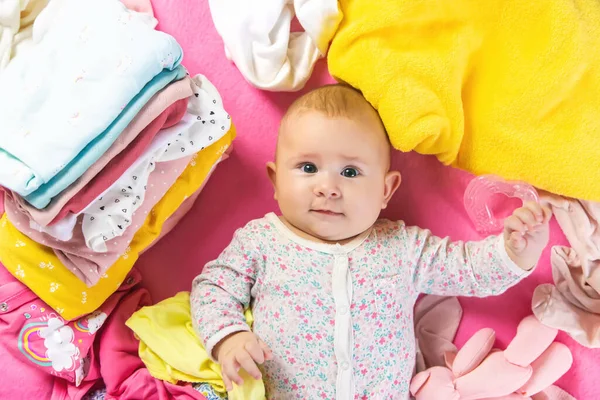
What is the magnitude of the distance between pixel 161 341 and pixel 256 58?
0.60 metres

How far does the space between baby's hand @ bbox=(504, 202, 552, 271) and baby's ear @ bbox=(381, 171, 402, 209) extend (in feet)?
0.75

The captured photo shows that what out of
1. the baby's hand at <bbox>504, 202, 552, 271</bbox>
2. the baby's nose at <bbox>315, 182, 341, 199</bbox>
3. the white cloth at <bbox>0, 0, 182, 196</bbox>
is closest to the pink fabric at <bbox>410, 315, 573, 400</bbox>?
the baby's hand at <bbox>504, 202, 552, 271</bbox>

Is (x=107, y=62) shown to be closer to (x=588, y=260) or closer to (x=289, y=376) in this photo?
(x=289, y=376)

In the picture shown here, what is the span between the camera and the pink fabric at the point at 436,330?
126 centimetres

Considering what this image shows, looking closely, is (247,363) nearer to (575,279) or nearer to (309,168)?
(309,168)

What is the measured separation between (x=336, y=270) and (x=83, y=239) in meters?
0.48

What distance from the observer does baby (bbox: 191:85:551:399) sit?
1.07m

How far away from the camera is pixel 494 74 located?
1.12 meters

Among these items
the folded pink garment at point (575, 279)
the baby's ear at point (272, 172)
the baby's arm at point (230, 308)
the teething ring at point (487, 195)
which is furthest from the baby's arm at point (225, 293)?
the folded pink garment at point (575, 279)

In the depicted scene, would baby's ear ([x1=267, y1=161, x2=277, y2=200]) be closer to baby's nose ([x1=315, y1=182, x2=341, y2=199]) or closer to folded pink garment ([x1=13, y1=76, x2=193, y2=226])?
baby's nose ([x1=315, y1=182, x2=341, y2=199])

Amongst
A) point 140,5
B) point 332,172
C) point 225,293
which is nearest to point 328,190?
point 332,172

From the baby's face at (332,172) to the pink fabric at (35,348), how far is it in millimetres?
462

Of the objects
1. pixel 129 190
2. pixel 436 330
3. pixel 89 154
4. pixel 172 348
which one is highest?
pixel 89 154

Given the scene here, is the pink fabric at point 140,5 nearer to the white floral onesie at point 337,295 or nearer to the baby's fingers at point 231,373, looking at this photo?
the white floral onesie at point 337,295
